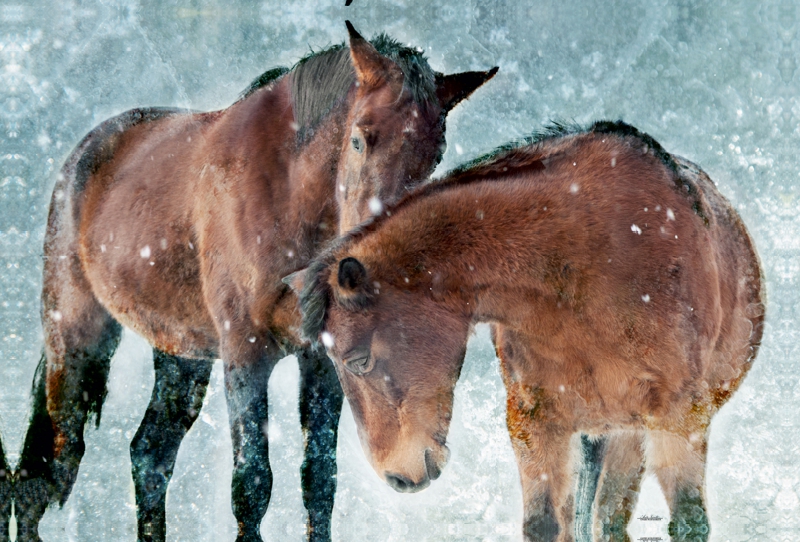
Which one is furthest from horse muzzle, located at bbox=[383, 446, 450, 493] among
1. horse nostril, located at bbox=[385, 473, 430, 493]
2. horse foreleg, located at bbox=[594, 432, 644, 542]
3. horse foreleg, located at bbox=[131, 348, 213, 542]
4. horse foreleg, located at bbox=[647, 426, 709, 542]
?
horse foreleg, located at bbox=[131, 348, 213, 542]

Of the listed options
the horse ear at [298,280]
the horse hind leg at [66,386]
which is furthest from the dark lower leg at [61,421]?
the horse ear at [298,280]

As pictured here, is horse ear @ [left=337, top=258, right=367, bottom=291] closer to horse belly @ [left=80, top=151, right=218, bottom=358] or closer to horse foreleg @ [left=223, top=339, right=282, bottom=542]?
horse foreleg @ [left=223, top=339, right=282, bottom=542]

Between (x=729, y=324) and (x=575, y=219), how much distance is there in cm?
57

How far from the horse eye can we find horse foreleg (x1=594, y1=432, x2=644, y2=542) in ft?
3.40

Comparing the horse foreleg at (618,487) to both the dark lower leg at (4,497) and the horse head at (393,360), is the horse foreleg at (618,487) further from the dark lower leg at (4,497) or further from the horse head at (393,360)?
the dark lower leg at (4,497)

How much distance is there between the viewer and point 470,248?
1.51 metres

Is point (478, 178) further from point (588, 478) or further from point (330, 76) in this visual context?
point (588, 478)

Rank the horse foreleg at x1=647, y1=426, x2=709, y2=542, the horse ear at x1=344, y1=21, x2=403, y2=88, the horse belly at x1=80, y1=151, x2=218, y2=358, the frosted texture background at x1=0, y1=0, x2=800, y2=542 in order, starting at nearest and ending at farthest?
the horse foreleg at x1=647, y1=426, x2=709, y2=542 < the horse ear at x1=344, y1=21, x2=403, y2=88 < the horse belly at x1=80, y1=151, x2=218, y2=358 < the frosted texture background at x1=0, y1=0, x2=800, y2=542

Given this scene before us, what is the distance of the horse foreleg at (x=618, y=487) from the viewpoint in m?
2.21

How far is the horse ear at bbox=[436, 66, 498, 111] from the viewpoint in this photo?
1.91m

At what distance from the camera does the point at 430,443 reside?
1.53 m

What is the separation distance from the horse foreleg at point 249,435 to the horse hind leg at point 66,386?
0.64 m

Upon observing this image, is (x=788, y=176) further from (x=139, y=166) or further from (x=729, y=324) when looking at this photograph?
(x=139, y=166)

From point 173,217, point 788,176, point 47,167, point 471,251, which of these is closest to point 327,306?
point 471,251
